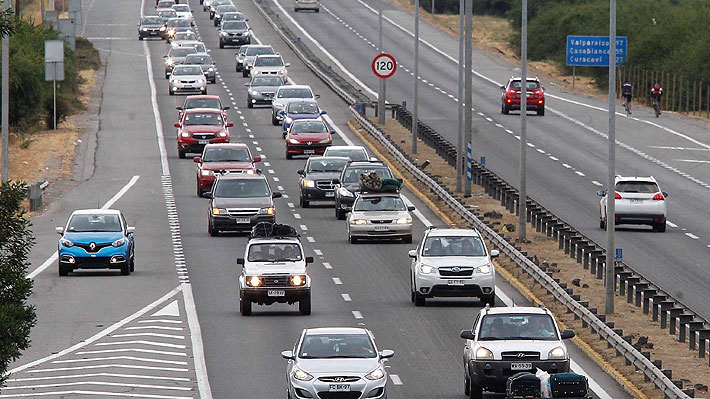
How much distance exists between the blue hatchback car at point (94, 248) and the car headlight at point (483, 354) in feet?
52.3

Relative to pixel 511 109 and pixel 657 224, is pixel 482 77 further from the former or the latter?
pixel 657 224

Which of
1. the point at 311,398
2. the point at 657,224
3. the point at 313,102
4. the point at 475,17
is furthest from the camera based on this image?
the point at 475,17

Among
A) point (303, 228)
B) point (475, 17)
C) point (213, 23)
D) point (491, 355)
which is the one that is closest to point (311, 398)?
point (491, 355)

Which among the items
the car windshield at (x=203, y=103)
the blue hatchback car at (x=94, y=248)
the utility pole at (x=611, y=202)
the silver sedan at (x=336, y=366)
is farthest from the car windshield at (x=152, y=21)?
the silver sedan at (x=336, y=366)

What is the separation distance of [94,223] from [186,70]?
146 ft

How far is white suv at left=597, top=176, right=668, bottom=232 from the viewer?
152ft

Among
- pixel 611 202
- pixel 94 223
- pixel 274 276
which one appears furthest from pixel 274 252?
pixel 94 223

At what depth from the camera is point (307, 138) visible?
2456 inches

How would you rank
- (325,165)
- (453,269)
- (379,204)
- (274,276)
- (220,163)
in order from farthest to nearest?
1. (220,163)
2. (325,165)
3. (379,204)
4. (453,269)
5. (274,276)

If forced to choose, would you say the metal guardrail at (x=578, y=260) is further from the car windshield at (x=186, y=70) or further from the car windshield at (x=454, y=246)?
the car windshield at (x=186, y=70)

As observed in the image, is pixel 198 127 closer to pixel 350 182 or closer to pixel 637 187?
pixel 350 182

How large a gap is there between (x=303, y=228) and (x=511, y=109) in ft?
106

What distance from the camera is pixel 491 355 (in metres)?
24.0

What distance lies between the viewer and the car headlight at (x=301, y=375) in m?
22.8
